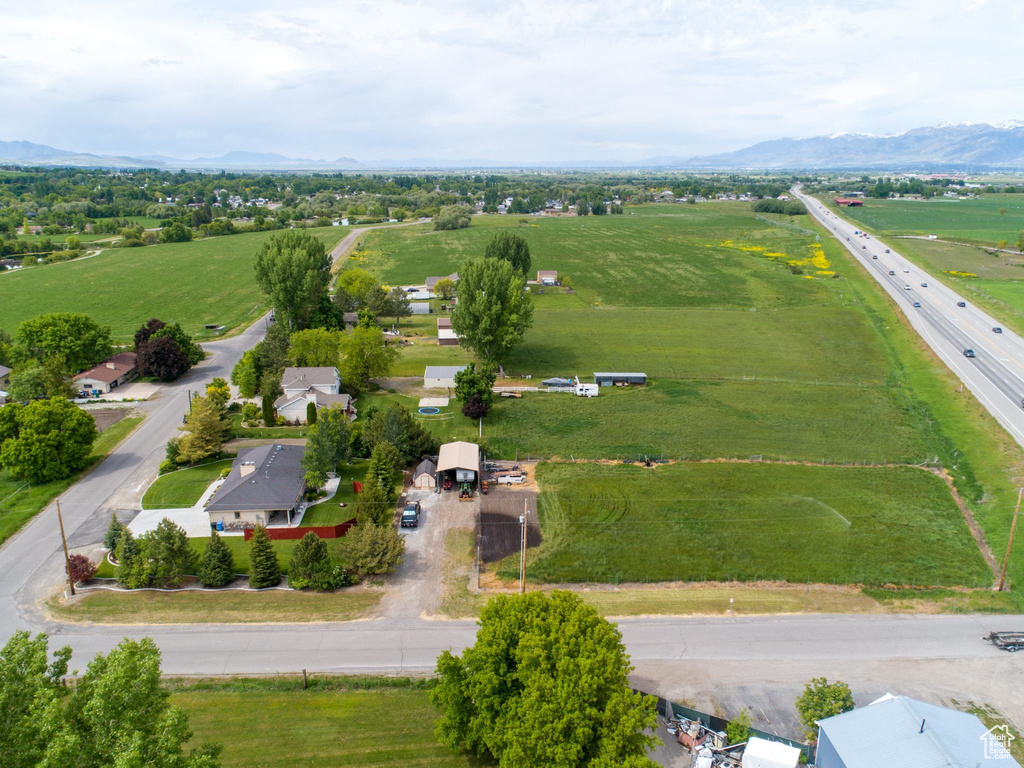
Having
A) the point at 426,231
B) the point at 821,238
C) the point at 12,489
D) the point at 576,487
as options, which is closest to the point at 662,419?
the point at 576,487

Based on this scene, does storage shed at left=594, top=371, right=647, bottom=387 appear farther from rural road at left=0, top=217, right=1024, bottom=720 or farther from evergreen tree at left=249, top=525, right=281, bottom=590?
evergreen tree at left=249, top=525, right=281, bottom=590

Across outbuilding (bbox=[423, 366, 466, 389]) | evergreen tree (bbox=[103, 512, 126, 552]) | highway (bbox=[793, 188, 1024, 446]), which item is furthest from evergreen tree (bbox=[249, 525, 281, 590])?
highway (bbox=[793, 188, 1024, 446])

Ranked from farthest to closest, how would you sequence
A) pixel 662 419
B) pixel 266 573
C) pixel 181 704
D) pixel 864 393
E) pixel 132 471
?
pixel 864 393, pixel 662 419, pixel 132 471, pixel 266 573, pixel 181 704

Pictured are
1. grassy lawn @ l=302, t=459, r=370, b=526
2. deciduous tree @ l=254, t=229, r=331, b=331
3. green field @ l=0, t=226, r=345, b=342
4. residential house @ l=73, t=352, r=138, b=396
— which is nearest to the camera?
grassy lawn @ l=302, t=459, r=370, b=526

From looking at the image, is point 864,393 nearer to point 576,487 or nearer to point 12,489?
point 576,487

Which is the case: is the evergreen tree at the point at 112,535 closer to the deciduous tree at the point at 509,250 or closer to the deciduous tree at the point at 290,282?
the deciduous tree at the point at 290,282
